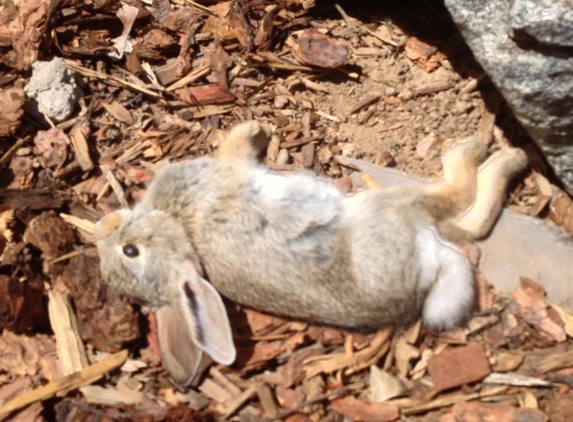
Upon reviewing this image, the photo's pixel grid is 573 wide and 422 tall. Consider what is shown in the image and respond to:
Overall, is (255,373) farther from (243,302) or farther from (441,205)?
(441,205)

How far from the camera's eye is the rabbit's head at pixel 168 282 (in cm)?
448

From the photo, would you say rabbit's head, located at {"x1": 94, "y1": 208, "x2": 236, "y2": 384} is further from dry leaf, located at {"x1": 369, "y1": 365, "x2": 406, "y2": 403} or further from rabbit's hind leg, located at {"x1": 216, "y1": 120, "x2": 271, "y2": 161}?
dry leaf, located at {"x1": 369, "y1": 365, "x2": 406, "y2": 403}

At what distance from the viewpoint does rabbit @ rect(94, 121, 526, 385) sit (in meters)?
4.52

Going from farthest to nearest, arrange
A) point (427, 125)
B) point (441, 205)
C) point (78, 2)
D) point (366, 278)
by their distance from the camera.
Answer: point (78, 2), point (427, 125), point (441, 205), point (366, 278)

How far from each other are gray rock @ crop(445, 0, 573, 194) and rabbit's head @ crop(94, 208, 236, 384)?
6.78ft

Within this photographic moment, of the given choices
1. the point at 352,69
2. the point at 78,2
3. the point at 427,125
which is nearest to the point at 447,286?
the point at 427,125

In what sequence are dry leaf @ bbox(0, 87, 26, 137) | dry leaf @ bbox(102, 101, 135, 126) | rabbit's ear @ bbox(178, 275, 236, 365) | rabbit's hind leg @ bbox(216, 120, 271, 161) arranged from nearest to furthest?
rabbit's ear @ bbox(178, 275, 236, 365) < rabbit's hind leg @ bbox(216, 120, 271, 161) < dry leaf @ bbox(0, 87, 26, 137) < dry leaf @ bbox(102, 101, 135, 126)

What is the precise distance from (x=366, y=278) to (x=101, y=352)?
5.75 ft

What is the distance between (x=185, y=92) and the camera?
5504mm

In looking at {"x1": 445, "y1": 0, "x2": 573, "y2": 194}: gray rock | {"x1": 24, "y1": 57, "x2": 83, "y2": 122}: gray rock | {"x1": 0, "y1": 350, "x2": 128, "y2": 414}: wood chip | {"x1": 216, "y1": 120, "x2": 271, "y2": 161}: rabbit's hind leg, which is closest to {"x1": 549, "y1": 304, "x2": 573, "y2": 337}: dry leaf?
{"x1": 445, "y1": 0, "x2": 573, "y2": 194}: gray rock

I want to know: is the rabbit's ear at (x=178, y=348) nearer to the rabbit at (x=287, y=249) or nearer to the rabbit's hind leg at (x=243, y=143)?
the rabbit at (x=287, y=249)

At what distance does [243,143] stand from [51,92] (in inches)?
55.7

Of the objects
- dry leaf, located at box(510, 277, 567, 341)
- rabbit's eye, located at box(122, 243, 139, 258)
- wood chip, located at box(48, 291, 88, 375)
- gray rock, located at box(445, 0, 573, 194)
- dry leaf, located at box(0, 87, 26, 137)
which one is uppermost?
gray rock, located at box(445, 0, 573, 194)

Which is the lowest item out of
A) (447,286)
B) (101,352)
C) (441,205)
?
(101,352)
